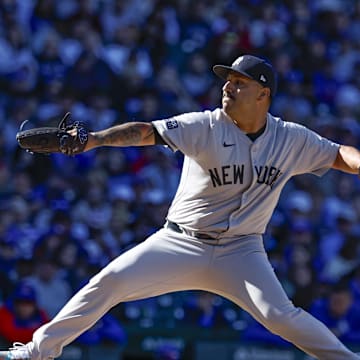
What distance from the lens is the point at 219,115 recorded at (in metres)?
5.52

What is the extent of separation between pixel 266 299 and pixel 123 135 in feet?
3.87

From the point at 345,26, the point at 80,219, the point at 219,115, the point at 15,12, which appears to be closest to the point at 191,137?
the point at 219,115

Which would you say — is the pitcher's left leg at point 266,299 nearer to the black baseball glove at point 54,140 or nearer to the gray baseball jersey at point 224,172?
the gray baseball jersey at point 224,172

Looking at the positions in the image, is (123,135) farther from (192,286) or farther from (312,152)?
(312,152)

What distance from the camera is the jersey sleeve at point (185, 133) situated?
5.32 metres

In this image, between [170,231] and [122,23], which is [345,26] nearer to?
[122,23]

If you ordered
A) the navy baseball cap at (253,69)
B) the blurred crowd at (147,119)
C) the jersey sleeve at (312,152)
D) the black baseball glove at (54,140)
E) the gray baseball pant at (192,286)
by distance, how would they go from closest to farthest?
the black baseball glove at (54,140)
the gray baseball pant at (192,286)
the navy baseball cap at (253,69)
the jersey sleeve at (312,152)
the blurred crowd at (147,119)

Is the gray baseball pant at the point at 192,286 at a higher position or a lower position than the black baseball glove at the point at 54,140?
lower

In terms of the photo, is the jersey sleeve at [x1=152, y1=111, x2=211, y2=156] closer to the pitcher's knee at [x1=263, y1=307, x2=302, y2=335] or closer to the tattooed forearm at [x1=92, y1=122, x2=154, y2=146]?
the tattooed forearm at [x1=92, y1=122, x2=154, y2=146]

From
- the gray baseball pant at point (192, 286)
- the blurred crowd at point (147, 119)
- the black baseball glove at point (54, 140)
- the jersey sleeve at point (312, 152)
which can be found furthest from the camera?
the blurred crowd at point (147, 119)

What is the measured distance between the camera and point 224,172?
17.8 feet

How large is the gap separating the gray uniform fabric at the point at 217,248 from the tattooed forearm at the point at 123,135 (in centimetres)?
11

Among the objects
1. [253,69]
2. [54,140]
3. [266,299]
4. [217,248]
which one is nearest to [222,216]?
[217,248]

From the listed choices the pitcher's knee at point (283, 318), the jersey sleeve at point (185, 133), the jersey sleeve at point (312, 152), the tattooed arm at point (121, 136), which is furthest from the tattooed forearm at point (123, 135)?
the pitcher's knee at point (283, 318)
